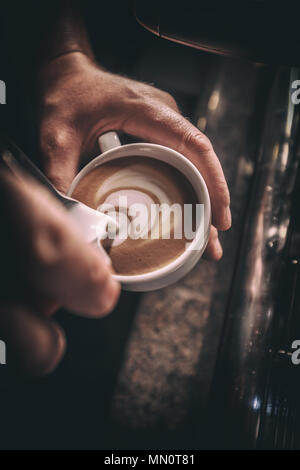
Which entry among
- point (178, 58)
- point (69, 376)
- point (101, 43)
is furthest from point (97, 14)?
point (69, 376)

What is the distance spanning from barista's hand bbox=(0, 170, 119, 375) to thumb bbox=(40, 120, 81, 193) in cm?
25

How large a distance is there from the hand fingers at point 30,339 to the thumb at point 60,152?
0.85ft

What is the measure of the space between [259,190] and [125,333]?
0.45 metres

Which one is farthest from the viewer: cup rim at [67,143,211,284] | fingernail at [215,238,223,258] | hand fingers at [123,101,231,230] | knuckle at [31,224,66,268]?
fingernail at [215,238,223,258]

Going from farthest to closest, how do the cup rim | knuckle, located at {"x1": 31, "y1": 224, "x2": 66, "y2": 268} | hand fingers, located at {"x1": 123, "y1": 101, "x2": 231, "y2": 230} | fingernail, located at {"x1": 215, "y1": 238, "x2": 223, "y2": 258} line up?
fingernail, located at {"x1": 215, "y1": 238, "x2": 223, "y2": 258}
hand fingers, located at {"x1": 123, "y1": 101, "x2": 231, "y2": 230}
the cup rim
knuckle, located at {"x1": 31, "y1": 224, "x2": 66, "y2": 268}

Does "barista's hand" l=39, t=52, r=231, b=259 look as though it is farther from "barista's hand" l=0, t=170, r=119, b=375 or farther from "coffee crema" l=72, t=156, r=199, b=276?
"barista's hand" l=0, t=170, r=119, b=375

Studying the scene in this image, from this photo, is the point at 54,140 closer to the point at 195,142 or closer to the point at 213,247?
the point at 195,142

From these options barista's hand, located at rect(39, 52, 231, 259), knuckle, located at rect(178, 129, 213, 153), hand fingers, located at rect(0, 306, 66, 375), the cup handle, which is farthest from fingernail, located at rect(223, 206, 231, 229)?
hand fingers, located at rect(0, 306, 66, 375)

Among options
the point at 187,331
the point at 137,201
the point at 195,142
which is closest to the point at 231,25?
the point at 195,142

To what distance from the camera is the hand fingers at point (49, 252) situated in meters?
0.23

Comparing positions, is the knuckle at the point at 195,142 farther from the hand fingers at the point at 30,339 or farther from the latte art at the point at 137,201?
the hand fingers at the point at 30,339

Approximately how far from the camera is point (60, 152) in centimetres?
53

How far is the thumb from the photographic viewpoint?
1.69 feet

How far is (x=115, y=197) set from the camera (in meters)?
0.45
